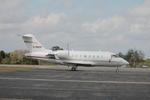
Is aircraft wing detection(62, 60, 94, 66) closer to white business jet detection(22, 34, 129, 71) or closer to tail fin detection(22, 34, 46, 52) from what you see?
white business jet detection(22, 34, 129, 71)

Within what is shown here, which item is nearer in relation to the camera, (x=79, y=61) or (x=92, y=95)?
(x=92, y=95)

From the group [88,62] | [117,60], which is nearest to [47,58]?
[88,62]

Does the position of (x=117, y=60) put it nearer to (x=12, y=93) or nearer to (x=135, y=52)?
(x=12, y=93)

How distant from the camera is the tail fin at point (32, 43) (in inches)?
2451

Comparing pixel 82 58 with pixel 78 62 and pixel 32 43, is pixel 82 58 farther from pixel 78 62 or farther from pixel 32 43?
pixel 32 43

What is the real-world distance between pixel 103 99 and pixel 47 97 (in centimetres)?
240

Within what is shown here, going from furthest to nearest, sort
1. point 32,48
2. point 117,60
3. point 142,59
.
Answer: point 142,59
point 32,48
point 117,60

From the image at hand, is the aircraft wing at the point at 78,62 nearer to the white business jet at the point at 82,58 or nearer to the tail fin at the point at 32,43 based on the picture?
the white business jet at the point at 82,58

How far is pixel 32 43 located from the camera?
205 feet

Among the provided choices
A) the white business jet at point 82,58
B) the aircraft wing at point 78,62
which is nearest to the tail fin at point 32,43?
the white business jet at point 82,58

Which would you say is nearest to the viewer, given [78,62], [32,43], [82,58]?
[78,62]

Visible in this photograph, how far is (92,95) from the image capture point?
18000mm

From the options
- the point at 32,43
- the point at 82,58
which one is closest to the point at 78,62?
the point at 82,58

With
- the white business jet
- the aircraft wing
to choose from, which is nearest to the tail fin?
the white business jet
